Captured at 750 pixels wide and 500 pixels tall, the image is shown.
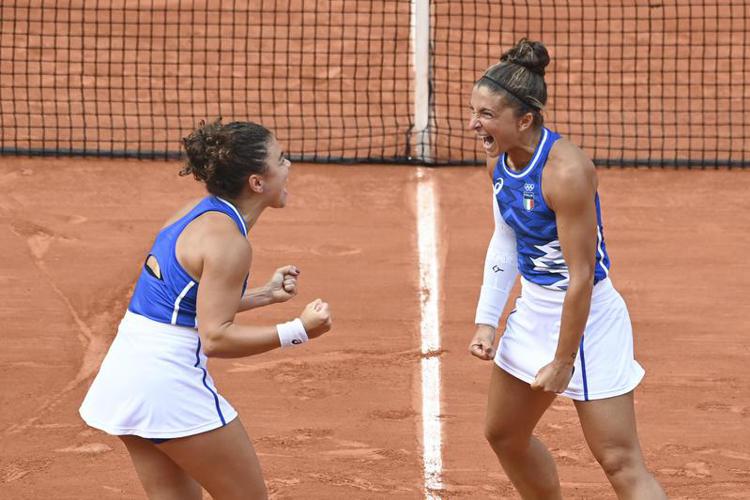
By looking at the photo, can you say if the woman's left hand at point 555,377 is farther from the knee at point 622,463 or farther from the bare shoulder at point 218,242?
the bare shoulder at point 218,242

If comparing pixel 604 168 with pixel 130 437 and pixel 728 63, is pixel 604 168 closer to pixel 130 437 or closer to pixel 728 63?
pixel 728 63

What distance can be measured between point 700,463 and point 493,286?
214 centimetres

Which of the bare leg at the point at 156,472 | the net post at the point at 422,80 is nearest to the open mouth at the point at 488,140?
the bare leg at the point at 156,472

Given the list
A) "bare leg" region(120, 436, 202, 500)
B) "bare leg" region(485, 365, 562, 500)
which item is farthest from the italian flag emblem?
"bare leg" region(120, 436, 202, 500)

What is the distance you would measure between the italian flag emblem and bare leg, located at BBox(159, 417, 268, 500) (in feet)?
4.53

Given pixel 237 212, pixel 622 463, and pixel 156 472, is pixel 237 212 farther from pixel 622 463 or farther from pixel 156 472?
pixel 622 463

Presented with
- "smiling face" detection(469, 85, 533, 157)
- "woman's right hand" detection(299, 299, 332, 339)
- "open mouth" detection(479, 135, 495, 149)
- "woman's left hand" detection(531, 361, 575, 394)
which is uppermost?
"smiling face" detection(469, 85, 533, 157)

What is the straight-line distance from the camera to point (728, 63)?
14.1m

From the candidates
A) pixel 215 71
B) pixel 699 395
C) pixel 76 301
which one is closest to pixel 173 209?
pixel 76 301

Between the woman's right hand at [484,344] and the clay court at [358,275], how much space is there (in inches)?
55.1

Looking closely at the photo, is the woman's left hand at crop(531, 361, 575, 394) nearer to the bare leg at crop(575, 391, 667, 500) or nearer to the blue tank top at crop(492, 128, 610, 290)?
the bare leg at crop(575, 391, 667, 500)

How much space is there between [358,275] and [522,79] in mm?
4742

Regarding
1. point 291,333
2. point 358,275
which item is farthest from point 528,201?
point 358,275

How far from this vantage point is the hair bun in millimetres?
4855
